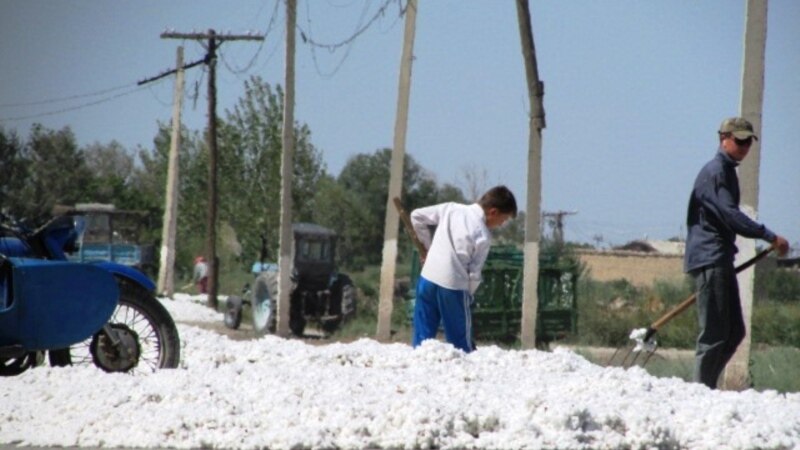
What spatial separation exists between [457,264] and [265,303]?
65.0 feet

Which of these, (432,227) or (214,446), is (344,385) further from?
(432,227)

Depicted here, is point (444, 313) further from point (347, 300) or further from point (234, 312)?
point (234, 312)

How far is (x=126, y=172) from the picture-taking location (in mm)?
130750

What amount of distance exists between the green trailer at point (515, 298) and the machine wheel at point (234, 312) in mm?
6812

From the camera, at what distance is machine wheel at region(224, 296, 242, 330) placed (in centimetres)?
3347

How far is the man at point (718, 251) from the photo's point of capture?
10562 millimetres

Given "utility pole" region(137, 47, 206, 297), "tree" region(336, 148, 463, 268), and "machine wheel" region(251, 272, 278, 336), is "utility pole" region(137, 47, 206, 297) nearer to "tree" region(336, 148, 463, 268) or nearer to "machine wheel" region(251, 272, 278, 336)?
"machine wheel" region(251, 272, 278, 336)

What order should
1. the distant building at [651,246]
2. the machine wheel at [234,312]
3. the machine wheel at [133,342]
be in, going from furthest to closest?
the distant building at [651,246] < the machine wheel at [234,312] < the machine wheel at [133,342]

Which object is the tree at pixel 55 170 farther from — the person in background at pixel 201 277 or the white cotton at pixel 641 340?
the white cotton at pixel 641 340

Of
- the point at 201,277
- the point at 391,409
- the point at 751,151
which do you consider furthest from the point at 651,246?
the point at 391,409

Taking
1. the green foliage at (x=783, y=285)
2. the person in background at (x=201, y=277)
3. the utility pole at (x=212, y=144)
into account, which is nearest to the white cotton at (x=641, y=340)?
the green foliage at (x=783, y=285)

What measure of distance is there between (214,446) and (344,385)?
5.27 ft

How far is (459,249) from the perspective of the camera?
11773 millimetres

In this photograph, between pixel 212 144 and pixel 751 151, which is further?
pixel 212 144
